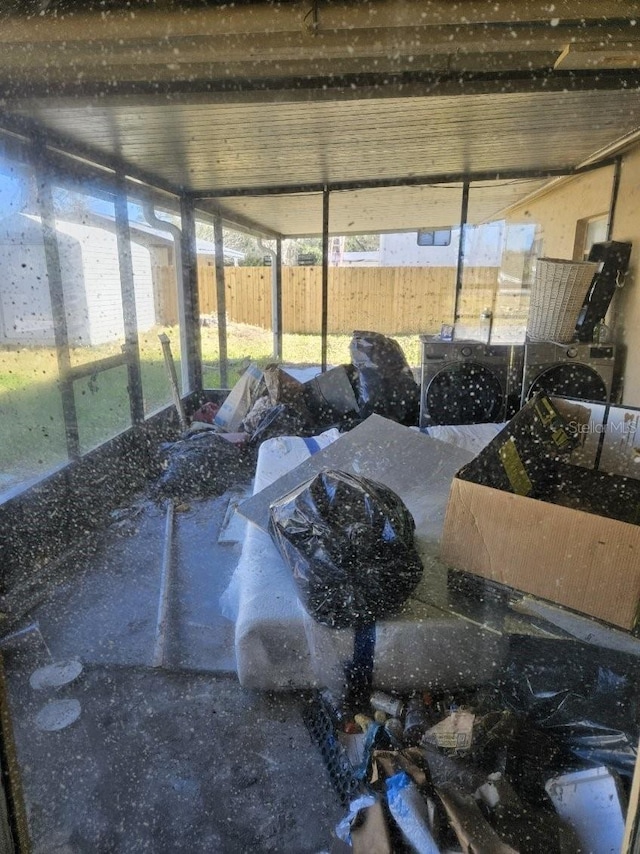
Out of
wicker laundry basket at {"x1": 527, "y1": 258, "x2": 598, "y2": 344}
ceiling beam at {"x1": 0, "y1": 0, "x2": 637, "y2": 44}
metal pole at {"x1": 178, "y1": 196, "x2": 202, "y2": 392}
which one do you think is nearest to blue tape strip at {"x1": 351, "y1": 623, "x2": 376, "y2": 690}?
ceiling beam at {"x1": 0, "y1": 0, "x2": 637, "y2": 44}

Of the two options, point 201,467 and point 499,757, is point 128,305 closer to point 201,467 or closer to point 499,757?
point 201,467

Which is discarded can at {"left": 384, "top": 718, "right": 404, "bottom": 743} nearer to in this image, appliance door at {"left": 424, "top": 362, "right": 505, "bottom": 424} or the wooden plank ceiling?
the wooden plank ceiling

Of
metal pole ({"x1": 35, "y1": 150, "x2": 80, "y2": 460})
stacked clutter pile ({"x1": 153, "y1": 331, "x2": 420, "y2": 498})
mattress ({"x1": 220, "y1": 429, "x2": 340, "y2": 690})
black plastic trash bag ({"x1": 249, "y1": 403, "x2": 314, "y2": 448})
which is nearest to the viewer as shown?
mattress ({"x1": 220, "y1": 429, "x2": 340, "y2": 690})

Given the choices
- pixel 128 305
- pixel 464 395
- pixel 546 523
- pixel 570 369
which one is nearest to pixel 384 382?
pixel 464 395

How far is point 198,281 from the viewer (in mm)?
5398

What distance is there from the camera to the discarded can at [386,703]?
1547 mm

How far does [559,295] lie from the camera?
361 centimetres

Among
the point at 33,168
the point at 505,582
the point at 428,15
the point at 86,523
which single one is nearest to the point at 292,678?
the point at 505,582

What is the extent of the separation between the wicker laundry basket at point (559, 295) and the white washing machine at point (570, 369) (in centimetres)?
15

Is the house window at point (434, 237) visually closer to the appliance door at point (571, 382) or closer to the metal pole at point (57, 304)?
the appliance door at point (571, 382)

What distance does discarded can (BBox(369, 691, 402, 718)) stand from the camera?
1.55 m

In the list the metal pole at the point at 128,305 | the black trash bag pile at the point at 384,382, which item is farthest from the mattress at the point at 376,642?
the metal pole at the point at 128,305

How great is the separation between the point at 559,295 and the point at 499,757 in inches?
122

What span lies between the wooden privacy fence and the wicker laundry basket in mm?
1133
